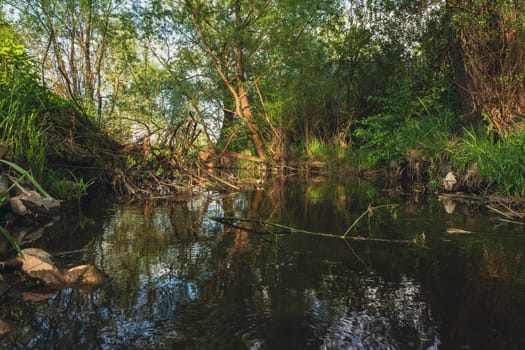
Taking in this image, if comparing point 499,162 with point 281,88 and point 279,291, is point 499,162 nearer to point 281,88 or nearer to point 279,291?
point 279,291

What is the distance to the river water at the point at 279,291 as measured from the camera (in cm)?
147

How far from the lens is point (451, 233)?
330cm

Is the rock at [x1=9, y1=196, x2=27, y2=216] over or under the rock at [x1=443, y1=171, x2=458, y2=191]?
under

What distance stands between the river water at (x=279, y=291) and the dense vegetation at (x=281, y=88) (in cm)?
216

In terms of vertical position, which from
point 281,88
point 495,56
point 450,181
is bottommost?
point 450,181

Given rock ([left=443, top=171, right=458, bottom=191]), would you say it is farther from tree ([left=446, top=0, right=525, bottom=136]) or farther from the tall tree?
the tall tree

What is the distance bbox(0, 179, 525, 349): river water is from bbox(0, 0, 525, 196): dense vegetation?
2.16 metres

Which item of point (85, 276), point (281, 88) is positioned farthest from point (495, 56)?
point (281, 88)

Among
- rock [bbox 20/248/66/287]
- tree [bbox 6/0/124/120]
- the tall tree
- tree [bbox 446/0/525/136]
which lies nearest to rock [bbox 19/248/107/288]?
rock [bbox 20/248/66/287]

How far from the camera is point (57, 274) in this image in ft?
6.63

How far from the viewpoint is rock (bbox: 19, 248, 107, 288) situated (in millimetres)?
1984

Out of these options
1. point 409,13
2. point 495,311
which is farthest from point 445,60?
point 495,311

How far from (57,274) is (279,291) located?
1.19 meters

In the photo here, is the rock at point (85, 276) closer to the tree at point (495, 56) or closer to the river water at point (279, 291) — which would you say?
the river water at point (279, 291)
